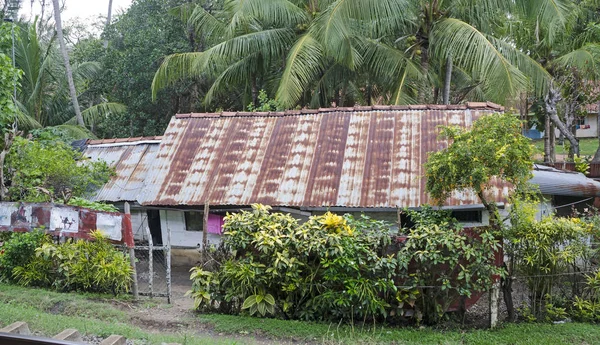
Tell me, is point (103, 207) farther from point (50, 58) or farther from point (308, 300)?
point (50, 58)

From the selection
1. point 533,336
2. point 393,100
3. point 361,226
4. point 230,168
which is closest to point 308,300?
point 361,226

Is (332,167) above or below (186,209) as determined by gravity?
above

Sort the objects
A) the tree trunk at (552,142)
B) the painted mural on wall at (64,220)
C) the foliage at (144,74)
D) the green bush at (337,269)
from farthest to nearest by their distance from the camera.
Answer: the tree trunk at (552,142)
the foliage at (144,74)
the painted mural on wall at (64,220)
the green bush at (337,269)

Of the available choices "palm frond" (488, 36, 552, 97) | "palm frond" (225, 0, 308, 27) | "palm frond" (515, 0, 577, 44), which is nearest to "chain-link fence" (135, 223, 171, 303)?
"palm frond" (225, 0, 308, 27)

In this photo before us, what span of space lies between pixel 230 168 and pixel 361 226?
5134 millimetres

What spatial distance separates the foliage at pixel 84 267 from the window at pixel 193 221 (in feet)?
10.9

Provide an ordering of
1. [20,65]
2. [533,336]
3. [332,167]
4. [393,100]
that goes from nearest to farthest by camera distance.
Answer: [533,336] < [332,167] < [393,100] < [20,65]

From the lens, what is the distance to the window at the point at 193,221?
12.5m

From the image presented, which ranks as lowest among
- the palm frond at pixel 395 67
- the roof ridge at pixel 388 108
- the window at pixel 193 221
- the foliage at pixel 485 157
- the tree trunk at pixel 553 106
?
the window at pixel 193 221

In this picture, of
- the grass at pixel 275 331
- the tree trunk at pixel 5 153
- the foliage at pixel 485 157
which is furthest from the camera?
the tree trunk at pixel 5 153

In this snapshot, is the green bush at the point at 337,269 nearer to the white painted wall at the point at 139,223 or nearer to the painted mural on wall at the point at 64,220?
the painted mural on wall at the point at 64,220

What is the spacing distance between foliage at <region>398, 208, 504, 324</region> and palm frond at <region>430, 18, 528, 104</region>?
588cm

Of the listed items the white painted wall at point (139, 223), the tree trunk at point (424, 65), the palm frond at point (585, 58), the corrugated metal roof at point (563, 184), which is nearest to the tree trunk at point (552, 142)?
the palm frond at point (585, 58)

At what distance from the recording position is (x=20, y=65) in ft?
60.4
